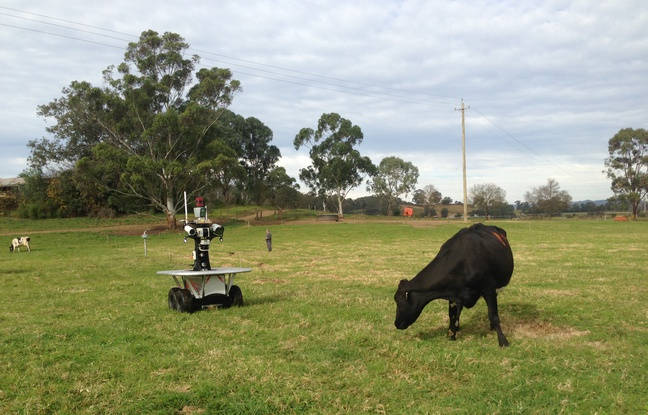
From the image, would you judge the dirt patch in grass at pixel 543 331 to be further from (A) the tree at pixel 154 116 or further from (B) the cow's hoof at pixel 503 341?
(A) the tree at pixel 154 116

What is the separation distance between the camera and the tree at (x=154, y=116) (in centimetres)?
4700

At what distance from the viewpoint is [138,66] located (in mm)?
49750

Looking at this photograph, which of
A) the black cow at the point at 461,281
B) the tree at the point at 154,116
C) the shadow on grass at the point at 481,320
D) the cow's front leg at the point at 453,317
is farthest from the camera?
the tree at the point at 154,116

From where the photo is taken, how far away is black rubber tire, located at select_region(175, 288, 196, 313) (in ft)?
35.6

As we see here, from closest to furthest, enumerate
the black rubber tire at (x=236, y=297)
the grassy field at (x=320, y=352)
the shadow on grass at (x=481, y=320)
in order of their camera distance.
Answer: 1. the grassy field at (x=320, y=352)
2. the shadow on grass at (x=481, y=320)
3. the black rubber tire at (x=236, y=297)

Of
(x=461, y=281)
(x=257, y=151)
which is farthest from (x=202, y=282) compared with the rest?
(x=257, y=151)

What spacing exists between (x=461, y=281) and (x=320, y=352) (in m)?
2.62


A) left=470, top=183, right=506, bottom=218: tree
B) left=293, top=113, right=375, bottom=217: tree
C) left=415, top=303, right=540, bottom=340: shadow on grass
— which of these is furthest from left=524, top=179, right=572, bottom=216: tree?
left=415, top=303, right=540, bottom=340: shadow on grass

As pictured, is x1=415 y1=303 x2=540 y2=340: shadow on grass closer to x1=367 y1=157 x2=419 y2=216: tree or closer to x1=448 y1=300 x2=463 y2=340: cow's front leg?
x1=448 y1=300 x2=463 y2=340: cow's front leg

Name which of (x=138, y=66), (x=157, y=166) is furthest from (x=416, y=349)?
(x=138, y=66)

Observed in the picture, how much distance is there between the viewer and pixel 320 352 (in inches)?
304

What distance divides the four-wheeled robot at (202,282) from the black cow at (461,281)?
13.9ft

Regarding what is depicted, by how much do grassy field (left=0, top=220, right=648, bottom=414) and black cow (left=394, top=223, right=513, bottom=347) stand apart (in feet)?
1.78

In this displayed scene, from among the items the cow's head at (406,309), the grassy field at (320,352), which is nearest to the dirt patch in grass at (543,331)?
the grassy field at (320,352)
